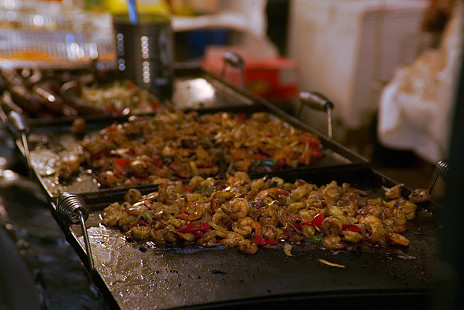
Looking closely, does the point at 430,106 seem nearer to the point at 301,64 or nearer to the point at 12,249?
the point at 301,64

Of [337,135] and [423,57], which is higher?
[423,57]

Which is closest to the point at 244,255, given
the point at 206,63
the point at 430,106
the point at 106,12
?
the point at 430,106

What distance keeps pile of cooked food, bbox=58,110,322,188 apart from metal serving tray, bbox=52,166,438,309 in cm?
51

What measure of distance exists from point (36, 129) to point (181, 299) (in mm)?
1729

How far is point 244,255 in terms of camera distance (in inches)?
67.0

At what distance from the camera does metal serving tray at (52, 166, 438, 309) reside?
4.83ft

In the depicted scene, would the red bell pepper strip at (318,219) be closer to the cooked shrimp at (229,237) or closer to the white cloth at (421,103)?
the cooked shrimp at (229,237)

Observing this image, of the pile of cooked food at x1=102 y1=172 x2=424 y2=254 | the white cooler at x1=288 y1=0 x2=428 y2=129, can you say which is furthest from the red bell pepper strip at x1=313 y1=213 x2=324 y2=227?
the white cooler at x1=288 y1=0 x2=428 y2=129

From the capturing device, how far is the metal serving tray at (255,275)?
147cm

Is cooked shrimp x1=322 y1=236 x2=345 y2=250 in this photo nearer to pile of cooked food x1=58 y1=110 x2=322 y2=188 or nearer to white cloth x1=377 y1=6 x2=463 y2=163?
pile of cooked food x1=58 y1=110 x2=322 y2=188

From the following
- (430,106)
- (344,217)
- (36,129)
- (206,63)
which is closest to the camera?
(344,217)

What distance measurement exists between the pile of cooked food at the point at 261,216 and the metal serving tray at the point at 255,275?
4cm

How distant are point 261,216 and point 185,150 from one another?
2.50 ft

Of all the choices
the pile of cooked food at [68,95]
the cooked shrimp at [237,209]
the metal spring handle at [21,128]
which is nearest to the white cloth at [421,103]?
the pile of cooked food at [68,95]
